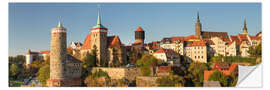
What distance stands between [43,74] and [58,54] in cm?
145

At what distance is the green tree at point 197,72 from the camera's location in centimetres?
1792

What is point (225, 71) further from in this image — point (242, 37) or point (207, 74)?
point (242, 37)

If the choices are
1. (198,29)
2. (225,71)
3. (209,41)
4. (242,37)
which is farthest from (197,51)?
(225,71)

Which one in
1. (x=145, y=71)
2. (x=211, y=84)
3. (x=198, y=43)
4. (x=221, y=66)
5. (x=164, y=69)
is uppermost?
(x=198, y=43)

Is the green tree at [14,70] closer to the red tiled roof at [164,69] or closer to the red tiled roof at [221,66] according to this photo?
the red tiled roof at [164,69]

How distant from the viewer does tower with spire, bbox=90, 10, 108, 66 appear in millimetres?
20781

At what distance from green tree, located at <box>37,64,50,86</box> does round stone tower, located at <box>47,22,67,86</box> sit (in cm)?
54

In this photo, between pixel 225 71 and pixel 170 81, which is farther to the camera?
pixel 225 71

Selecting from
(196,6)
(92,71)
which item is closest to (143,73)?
(92,71)

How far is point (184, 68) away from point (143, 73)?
7.05ft

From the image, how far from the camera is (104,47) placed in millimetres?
21203

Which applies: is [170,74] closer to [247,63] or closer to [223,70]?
[223,70]

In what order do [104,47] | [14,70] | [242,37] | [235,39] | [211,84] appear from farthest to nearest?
1. [235,39]
2. [242,37]
3. [104,47]
4. [14,70]
5. [211,84]

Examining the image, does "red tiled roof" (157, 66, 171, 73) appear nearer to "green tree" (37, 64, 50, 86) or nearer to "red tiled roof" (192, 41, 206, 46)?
"red tiled roof" (192, 41, 206, 46)
